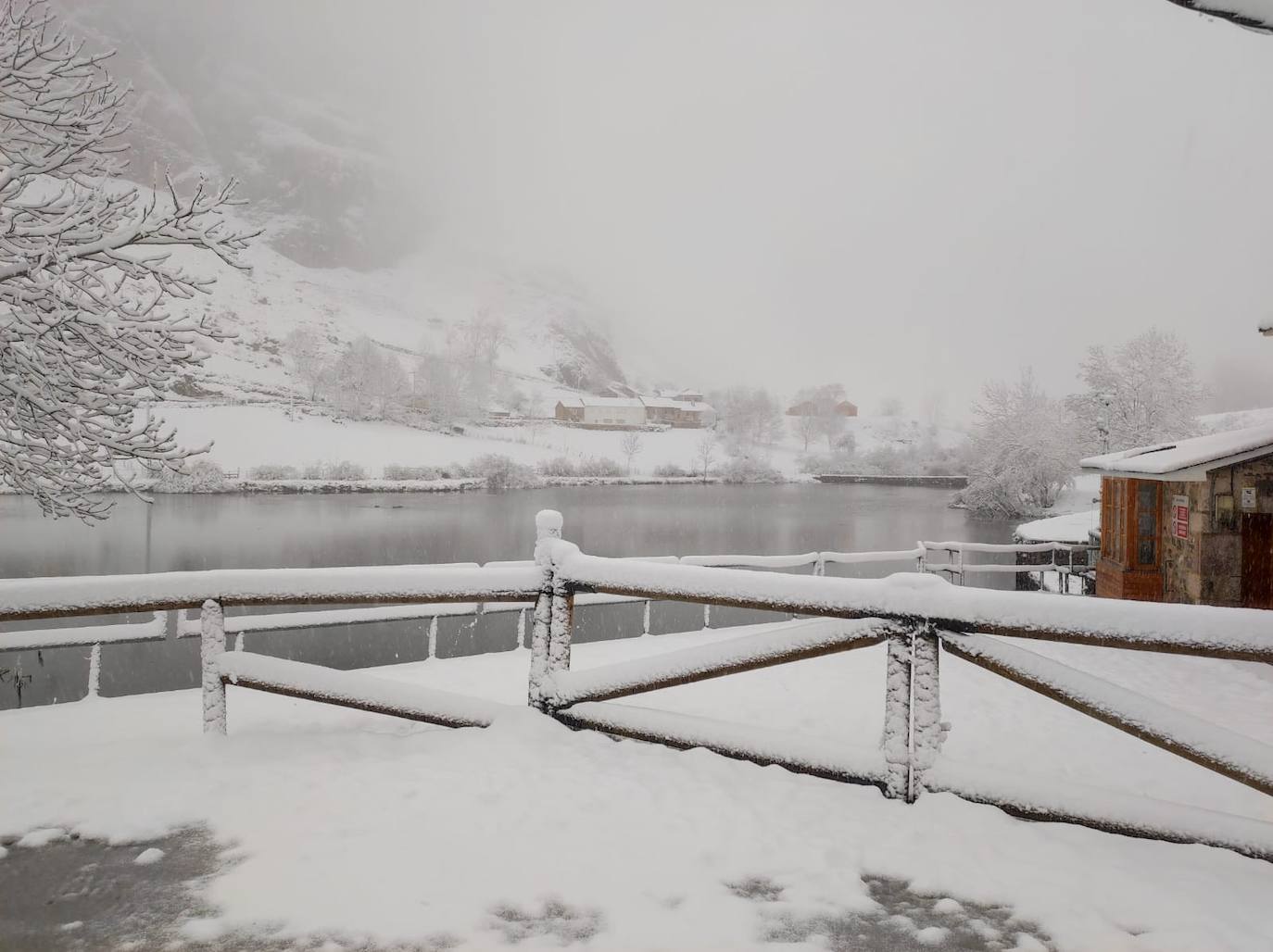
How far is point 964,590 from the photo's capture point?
9.53 feet

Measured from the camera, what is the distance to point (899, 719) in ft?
9.83

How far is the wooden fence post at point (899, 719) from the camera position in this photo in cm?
297

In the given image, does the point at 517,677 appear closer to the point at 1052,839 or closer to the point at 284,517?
the point at 1052,839

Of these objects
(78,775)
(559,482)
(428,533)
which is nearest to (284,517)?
(428,533)

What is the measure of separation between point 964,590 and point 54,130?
402 inches

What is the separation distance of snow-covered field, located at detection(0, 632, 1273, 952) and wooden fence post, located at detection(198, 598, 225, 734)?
0.53 ft

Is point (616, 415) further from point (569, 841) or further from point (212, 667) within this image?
point (569, 841)

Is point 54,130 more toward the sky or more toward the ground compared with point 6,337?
more toward the sky

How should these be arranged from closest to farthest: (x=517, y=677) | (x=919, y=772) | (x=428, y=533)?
(x=919, y=772) < (x=517, y=677) < (x=428, y=533)

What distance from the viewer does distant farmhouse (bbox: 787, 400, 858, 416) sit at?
118 m

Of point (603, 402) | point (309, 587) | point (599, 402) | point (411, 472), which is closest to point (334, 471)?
point (411, 472)

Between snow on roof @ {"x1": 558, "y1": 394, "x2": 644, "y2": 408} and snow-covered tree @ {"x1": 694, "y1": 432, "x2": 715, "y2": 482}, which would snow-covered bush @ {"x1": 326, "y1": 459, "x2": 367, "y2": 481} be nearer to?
snow-covered tree @ {"x1": 694, "y1": 432, "x2": 715, "y2": 482}

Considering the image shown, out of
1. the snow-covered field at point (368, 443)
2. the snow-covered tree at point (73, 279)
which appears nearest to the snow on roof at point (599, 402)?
the snow-covered field at point (368, 443)

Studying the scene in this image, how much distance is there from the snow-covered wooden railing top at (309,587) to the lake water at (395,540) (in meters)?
7.37
